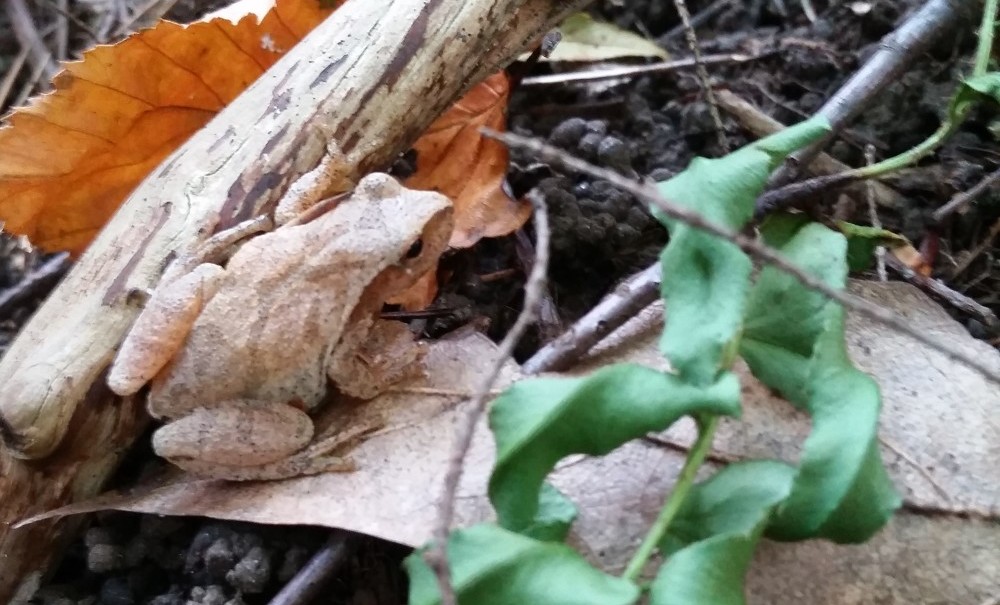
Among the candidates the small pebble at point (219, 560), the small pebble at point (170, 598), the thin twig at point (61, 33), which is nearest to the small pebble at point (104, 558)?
the small pebble at point (170, 598)

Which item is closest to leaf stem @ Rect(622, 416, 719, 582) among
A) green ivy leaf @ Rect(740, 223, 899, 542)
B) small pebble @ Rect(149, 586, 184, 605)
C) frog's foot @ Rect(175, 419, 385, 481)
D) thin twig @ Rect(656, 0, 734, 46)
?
green ivy leaf @ Rect(740, 223, 899, 542)

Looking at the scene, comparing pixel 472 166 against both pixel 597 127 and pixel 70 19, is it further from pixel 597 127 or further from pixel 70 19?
pixel 70 19

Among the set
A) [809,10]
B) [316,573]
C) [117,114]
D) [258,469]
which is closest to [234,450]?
[258,469]

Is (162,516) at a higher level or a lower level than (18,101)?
lower

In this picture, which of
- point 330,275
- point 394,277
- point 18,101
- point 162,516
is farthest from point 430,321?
point 18,101

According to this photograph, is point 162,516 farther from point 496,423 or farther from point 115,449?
point 496,423

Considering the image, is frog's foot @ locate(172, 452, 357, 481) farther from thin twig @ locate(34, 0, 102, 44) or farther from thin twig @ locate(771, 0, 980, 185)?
thin twig @ locate(34, 0, 102, 44)
